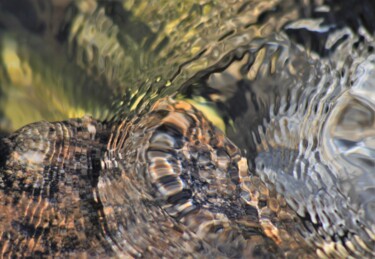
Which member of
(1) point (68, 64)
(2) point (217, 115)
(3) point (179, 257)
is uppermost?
(1) point (68, 64)

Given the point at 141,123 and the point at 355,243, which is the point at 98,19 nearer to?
the point at 141,123

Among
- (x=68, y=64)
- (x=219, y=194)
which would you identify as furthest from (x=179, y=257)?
(x=68, y=64)

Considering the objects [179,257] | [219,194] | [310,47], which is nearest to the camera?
[179,257]

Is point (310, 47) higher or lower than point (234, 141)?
higher

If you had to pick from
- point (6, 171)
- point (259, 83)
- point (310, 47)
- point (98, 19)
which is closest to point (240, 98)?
point (259, 83)

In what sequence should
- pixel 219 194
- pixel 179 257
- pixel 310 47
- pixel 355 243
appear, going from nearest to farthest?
1. pixel 179 257
2. pixel 355 243
3. pixel 219 194
4. pixel 310 47

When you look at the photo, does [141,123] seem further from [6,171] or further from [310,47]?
[310,47]

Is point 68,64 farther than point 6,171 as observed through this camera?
Yes
